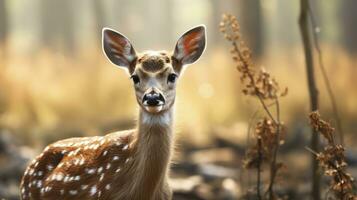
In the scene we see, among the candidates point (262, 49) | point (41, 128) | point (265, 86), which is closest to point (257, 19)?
point (262, 49)

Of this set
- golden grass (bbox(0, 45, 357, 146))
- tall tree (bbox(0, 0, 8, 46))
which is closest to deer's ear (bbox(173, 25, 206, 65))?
golden grass (bbox(0, 45, 357, 146))

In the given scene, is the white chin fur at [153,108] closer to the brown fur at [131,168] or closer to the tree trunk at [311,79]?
the brown fur at [131,168]

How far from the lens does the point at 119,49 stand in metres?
6.16

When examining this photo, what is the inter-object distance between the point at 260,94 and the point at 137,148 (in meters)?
1.33

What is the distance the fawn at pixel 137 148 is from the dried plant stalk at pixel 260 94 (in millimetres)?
478

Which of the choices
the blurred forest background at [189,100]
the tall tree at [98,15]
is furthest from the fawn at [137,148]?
the tall tree at [98,15]

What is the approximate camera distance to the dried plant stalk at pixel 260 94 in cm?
660

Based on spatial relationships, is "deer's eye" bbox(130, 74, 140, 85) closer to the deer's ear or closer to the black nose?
the black nose

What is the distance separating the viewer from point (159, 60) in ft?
19.1

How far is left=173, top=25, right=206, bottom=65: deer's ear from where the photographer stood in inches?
240

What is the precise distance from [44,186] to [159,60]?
52.6 inches

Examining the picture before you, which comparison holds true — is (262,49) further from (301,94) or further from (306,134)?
(306,134)

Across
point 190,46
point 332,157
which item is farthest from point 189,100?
point 332,157

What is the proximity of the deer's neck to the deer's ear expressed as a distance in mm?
473
